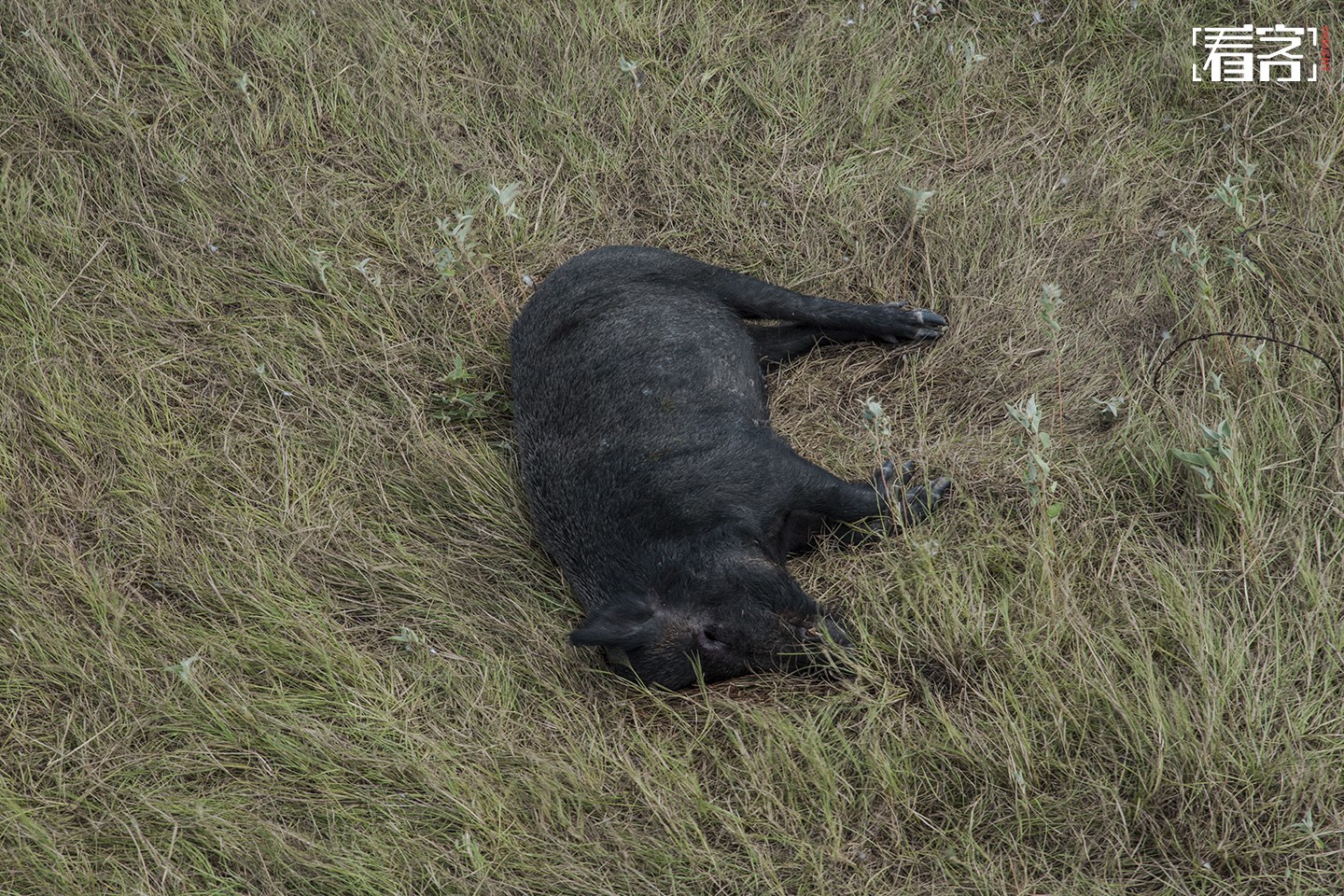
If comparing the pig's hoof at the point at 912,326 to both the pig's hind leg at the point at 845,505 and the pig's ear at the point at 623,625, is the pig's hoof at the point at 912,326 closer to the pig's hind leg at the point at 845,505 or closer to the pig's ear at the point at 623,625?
the pig's hind leg at the point at 845,505

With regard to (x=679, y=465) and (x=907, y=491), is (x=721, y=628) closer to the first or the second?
(x=679, y=465)

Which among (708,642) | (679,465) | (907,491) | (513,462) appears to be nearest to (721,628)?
(708,642)

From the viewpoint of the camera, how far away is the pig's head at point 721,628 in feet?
13.3

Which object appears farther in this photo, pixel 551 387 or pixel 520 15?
pixel 520 15

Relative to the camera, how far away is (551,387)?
478 centimetres

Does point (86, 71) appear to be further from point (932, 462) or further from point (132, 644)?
point (932, 462)

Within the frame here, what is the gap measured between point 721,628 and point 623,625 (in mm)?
378

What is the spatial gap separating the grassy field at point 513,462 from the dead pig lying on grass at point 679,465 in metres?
0.17

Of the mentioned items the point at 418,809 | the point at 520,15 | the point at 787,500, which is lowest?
the point at 418,809

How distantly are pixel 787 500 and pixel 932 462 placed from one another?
70cm

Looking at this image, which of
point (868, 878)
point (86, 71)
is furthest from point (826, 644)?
point (86, 71)

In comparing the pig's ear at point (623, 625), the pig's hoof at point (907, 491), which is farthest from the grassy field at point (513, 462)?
the pig's ear at point (623, 625)

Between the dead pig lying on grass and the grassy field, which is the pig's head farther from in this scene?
the grassy field

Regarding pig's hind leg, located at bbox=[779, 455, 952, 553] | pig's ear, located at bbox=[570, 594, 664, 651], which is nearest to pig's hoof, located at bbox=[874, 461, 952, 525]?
pig's hind leg, located at bbox=[779, 455, 952, 553]
